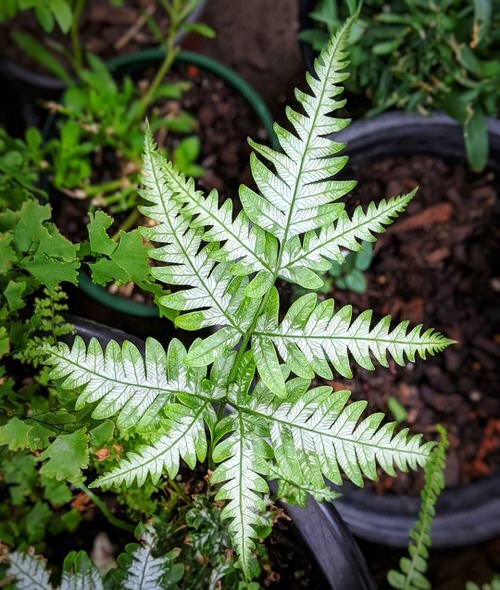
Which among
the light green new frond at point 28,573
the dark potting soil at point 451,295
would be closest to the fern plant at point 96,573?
the light green new frond at point 28,573

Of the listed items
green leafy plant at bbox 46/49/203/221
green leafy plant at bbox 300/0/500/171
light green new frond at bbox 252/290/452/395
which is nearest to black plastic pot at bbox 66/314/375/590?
light green new frond at bbox 252/290/452/395

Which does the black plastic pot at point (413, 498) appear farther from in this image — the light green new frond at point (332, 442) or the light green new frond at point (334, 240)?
the light green new frond at point (332, 442)

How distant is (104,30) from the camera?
1925 mm

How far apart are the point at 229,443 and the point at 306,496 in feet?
0.61

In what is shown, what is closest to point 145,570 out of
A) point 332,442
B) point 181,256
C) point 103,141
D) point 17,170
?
point 332,442

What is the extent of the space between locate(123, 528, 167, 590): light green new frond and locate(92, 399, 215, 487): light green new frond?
13 cm

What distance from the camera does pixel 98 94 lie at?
1479 mm

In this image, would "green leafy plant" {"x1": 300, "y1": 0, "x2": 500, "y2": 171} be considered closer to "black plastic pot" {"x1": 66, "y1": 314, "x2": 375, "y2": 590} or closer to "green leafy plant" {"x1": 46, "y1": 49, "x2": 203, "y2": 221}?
"green leafy plant" {"x1": 46, "y1": 49, "x2": 203, "y2": 221}

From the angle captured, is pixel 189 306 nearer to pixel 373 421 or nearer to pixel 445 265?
pixel 373 421

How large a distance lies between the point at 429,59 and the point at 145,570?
1201mm

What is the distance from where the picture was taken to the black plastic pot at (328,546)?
86 centimetres

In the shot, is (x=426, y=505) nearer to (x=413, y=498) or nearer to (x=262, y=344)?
(x=262, y=344)

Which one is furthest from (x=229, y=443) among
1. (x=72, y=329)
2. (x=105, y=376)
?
(x=72, y=329)

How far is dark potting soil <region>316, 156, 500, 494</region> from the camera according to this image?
5.33 ft
